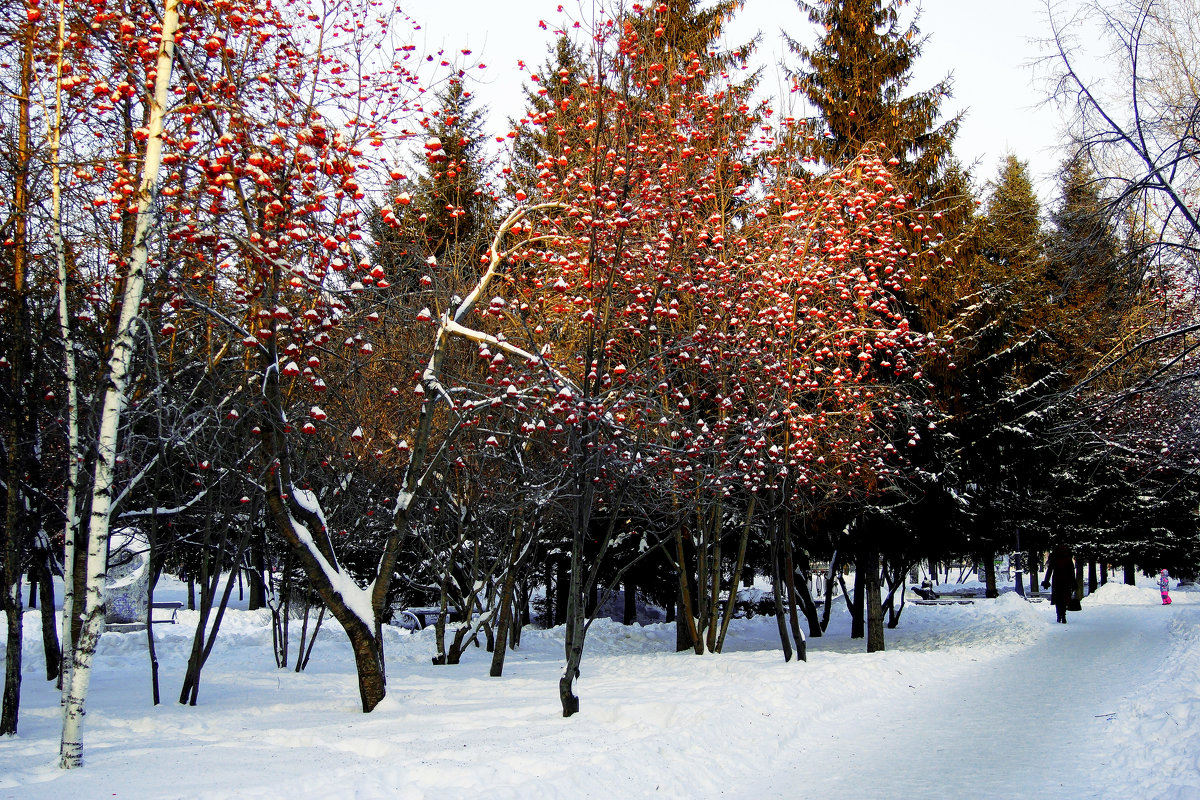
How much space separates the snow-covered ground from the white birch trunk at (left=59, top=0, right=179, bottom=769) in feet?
1.37

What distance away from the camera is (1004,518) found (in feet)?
53.2

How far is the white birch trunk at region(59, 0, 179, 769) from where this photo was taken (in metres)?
6.12

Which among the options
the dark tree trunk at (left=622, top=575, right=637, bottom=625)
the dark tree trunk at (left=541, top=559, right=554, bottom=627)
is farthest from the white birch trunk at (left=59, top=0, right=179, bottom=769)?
the dark tree trunk at (left=622, top=575, right=637, bottom=625)

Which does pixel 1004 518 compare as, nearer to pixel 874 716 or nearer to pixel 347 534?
pixel 874 716

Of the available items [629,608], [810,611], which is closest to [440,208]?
[629,608]

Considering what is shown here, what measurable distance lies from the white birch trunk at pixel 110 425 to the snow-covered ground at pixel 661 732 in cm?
42

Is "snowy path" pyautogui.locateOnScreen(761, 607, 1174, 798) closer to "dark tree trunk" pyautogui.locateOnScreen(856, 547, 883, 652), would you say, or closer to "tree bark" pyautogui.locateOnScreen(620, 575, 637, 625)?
"dark tree trunk" pyautogui.locateOnScreen(856, 547, 883, 652)

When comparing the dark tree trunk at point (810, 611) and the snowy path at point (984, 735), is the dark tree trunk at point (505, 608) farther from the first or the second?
the dark tree trunk at point (810, 611)

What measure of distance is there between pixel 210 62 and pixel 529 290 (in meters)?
4.11

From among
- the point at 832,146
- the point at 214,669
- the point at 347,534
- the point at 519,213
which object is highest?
the point at 832,146

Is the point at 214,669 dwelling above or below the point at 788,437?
below

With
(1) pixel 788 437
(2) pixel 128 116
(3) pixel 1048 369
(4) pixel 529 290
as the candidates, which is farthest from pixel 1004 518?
(2) pixel 128 116

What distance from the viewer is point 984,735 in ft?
26.1

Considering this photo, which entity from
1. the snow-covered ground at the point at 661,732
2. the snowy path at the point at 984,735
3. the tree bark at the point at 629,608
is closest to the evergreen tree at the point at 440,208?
the snow-covered ground at the point at 661,732
